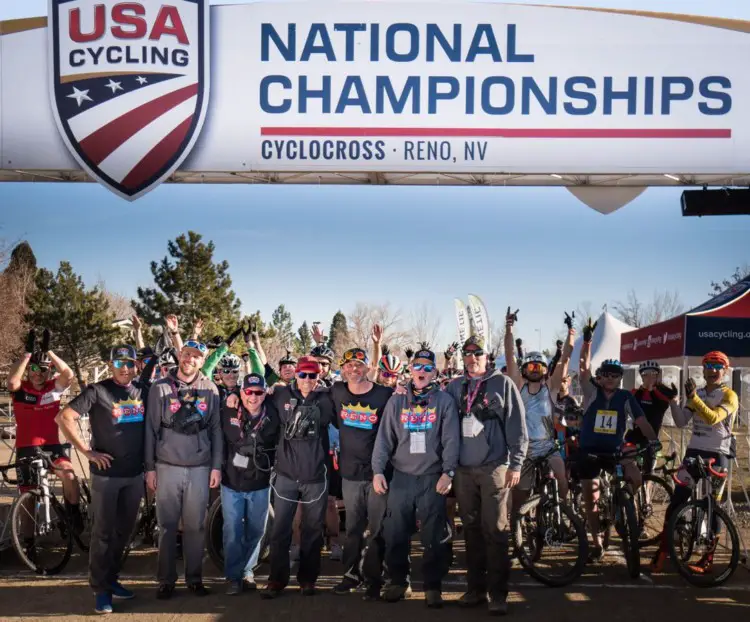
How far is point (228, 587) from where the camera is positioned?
281 inches

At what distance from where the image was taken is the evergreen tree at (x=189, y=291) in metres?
44.0

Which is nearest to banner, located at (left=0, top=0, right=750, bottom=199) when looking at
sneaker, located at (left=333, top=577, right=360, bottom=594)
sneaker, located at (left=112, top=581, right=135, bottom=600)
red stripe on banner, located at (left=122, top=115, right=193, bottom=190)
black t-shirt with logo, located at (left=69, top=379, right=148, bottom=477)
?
red stripe on banner, located at (left=122, top=115, right=193, bottom=190)

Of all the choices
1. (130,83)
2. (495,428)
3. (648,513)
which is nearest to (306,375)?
Answer: (495,428)

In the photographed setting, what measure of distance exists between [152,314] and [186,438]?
38.7 meters

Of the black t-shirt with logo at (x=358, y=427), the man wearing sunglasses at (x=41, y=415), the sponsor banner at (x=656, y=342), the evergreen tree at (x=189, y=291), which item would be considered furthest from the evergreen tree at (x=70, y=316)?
the black t-shirt with logo at (x=358, y=427)

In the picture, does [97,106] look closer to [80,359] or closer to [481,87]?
[481,87]

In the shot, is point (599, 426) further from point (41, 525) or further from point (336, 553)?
point (41, 525)

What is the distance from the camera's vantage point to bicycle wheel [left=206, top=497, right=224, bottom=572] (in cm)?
789

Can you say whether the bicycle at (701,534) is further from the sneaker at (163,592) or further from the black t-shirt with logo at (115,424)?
the black t-shirt with logo at (115,424)

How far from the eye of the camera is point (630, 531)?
7.64 meters

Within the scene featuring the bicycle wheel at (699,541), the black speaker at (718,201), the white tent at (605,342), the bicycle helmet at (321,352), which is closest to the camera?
the bicycle wheel at (699,541)

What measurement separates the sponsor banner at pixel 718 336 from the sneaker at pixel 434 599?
5.63m

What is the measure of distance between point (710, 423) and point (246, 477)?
4.43m

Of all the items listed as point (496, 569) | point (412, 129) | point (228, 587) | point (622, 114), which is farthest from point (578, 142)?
point (228, 587)
